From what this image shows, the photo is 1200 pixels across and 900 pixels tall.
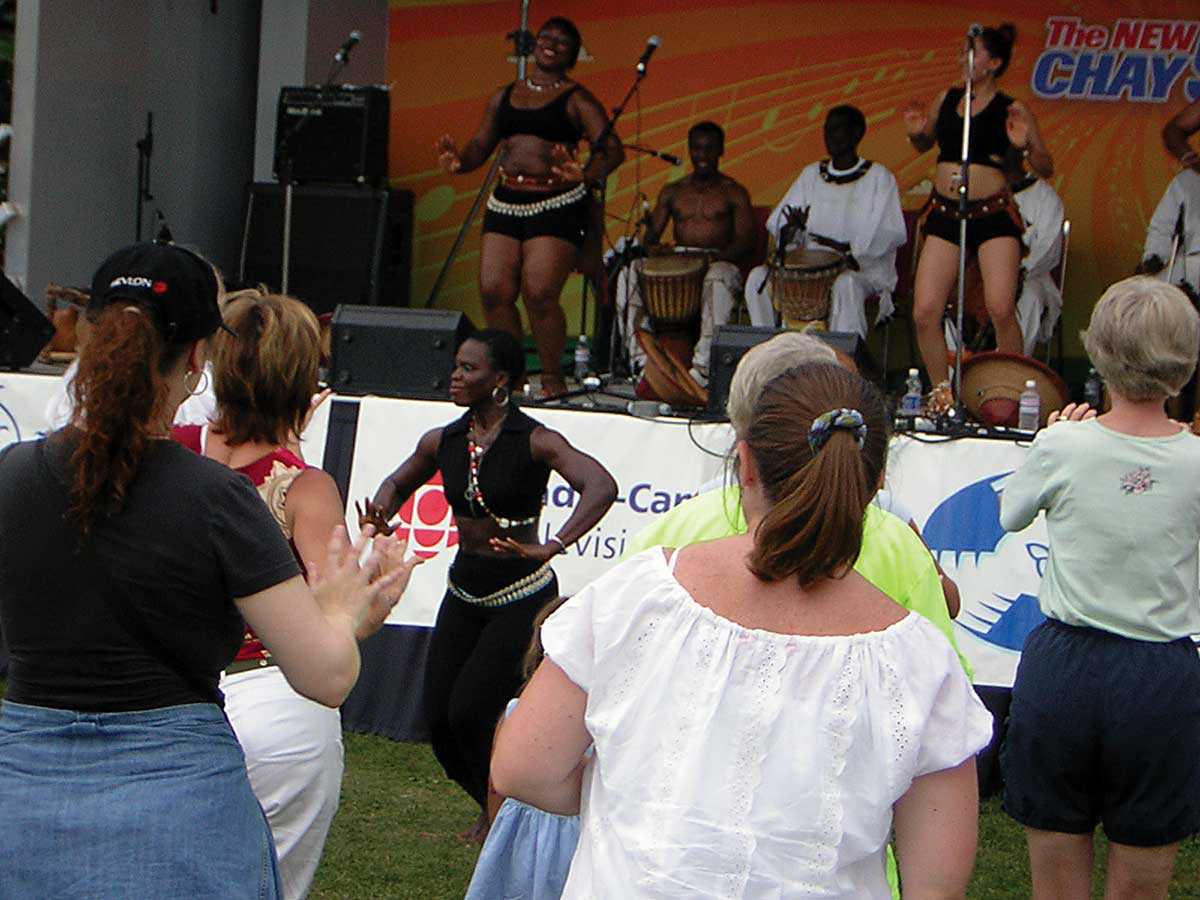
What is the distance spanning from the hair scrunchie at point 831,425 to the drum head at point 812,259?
843 centimetres

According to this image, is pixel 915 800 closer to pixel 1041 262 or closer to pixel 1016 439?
pixel 1016 439

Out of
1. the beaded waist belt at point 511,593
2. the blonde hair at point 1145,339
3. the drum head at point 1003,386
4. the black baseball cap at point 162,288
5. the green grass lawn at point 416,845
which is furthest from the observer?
the drum head at point 1003,386

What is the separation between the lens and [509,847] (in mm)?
3004

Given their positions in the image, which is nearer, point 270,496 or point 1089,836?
point 270,496

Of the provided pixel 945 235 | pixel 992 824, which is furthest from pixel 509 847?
pixel 945 235

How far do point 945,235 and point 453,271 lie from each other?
14.4ft

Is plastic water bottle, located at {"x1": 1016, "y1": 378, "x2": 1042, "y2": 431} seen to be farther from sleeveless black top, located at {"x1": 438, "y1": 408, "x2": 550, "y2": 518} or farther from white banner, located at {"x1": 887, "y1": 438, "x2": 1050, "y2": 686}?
sleeveless black top, located at {"x1": 438, "y1": 408, "x2": 550, "y2": 518}

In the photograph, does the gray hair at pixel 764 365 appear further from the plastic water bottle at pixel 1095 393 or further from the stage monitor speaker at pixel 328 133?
the stage monitor speaker at pixel 328 133

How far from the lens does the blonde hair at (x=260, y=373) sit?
11.0 ft

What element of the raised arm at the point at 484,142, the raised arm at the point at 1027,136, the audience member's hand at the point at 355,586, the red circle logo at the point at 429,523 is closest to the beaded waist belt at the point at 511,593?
the red circle logo at the point at 429,523

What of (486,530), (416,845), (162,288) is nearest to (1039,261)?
(486,530)

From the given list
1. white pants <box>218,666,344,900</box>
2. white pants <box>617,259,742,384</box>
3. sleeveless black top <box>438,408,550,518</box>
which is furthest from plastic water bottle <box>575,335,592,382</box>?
white pants <box>218,666,344,900</box>

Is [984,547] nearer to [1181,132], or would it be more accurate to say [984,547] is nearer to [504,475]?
[504,475]

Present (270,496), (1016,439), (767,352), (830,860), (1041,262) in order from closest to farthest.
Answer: (830,860)
(767,352)
(270,496)
(1016,439)
(1041,262)
